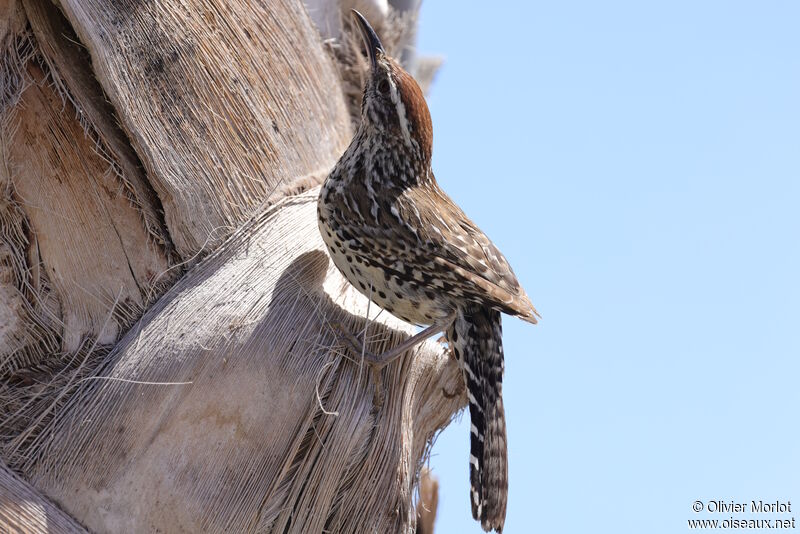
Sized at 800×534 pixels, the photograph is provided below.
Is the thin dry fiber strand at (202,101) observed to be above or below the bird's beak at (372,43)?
below

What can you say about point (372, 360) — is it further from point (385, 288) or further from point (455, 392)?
point (455, 392)

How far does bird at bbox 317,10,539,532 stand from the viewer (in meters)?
3.40

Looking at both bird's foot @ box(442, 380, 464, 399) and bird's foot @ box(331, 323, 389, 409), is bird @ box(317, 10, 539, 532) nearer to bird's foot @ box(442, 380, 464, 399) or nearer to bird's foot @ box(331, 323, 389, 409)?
bird's foot @ box(331, 323, 389, 409)

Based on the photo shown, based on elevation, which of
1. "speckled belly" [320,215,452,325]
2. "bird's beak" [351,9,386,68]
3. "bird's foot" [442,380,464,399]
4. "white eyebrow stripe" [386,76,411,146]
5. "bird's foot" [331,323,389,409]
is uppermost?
"bird's beak" [351,9,386,68]

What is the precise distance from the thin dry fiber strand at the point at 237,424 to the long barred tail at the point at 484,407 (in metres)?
0.22

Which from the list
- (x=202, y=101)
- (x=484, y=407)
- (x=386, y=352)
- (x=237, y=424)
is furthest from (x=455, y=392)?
(x=202, y=101)

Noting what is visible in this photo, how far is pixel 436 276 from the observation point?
3.45 meters

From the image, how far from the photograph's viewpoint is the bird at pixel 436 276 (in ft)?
11.2

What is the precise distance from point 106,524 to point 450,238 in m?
1.53

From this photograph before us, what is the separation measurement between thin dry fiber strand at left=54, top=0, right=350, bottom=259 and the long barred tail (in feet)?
3.01

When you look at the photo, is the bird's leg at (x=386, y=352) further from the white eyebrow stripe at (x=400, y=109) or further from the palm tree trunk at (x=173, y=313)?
the white eyebrow stripe at (x=400, y=109)

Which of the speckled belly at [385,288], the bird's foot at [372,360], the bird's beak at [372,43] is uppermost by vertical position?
the bird's beak at [372,43]

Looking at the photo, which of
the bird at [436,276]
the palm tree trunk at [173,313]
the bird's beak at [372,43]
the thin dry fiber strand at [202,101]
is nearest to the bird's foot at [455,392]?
the palm tree trunk at [173,313]

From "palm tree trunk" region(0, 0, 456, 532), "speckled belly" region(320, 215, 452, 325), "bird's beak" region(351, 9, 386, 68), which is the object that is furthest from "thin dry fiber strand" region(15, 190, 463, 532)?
"bird's beak" region(351, 9, 386, 68)
